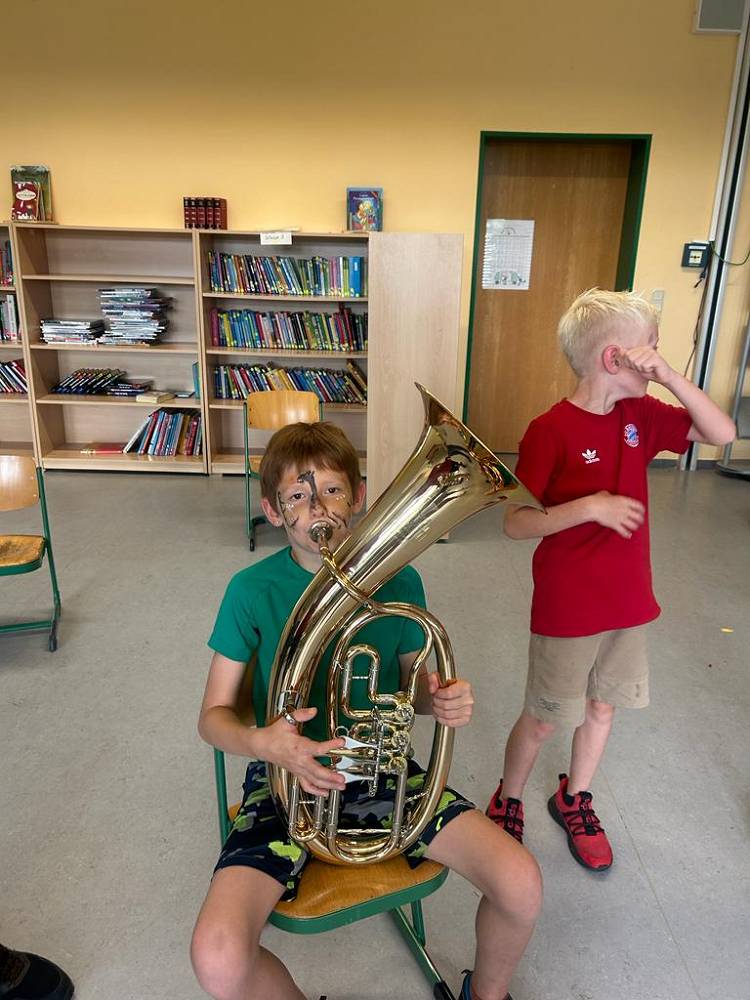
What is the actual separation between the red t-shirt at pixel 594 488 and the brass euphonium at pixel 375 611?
0.47 meters

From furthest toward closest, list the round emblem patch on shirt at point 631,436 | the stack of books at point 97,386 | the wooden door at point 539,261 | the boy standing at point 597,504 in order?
the wooden door at point 539,261, the stack of books at point 97,386, the round emblem patch on shirt at point 631,436, the boy standing at point 597,504

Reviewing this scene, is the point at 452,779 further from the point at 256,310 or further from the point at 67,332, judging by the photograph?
the point at 67,332

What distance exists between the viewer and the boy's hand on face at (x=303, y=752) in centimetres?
104

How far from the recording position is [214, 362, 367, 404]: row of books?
17.3 feet

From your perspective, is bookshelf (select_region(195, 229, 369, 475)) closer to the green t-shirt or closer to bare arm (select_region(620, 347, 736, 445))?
bare arm (select_region(620, 347, 736, 445))

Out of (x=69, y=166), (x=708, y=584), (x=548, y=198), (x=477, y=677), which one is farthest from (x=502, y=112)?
(x=477, y=677)

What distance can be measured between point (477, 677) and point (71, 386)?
13.5ft

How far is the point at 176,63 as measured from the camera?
4.98 m

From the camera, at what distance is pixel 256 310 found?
536cm

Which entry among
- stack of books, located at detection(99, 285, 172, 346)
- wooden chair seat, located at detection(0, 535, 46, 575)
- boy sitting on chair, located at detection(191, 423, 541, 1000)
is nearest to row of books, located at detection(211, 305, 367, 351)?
stack of books, located at detection(99, 285, 172, 346)

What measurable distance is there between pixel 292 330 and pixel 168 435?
4.09ft

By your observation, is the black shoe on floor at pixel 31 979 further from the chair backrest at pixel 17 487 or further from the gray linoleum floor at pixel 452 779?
the chair backrest at pixel 17 487

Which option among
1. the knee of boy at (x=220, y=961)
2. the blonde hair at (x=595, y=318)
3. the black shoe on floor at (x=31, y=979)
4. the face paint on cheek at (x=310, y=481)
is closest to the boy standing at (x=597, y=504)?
the blonde hair at (x=595, y=318)

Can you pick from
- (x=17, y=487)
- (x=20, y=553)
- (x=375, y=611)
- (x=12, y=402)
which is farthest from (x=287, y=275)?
(x=375, y=611)
